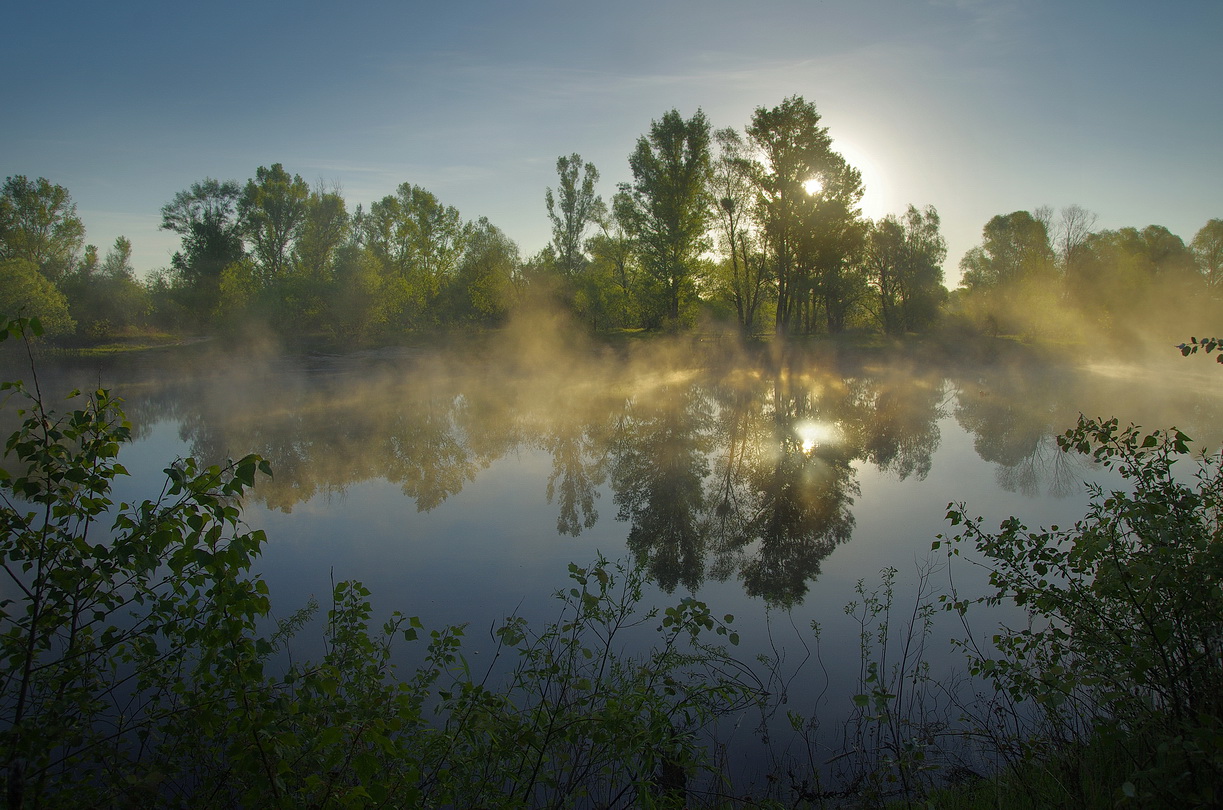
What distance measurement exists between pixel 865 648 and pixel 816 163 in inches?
1251

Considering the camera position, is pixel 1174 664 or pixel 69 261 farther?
pixel 69 261

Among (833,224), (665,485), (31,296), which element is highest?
(833,224)

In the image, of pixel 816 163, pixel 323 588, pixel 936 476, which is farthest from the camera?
pixel 816 163

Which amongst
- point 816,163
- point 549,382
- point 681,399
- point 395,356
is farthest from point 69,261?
point 816,163

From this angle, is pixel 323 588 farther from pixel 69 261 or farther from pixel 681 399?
pixel 69 261

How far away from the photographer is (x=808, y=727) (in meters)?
4.36

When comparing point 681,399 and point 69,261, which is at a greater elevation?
point 69,261

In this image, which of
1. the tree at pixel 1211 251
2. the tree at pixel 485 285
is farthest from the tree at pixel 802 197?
the tree at pixel 1211 251

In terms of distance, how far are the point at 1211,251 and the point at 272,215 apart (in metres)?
61.2

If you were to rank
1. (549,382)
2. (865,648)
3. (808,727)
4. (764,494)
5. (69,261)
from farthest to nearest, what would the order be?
(69,261)
(549,382)
(764,494)
(865,648)
(808,727)

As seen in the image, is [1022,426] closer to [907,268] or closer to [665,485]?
[665,485]

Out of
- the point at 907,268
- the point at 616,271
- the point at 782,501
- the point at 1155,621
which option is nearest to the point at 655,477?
the point at 782,501

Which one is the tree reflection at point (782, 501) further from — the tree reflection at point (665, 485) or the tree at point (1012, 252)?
the tree at point (1012, 252)

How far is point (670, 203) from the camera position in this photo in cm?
3359
